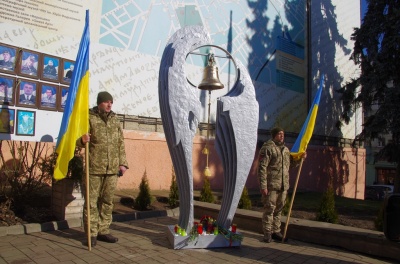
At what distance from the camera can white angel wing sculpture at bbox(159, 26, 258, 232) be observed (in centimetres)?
439

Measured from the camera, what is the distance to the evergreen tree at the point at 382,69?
11773mm

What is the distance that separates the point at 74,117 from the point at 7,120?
11.4ft

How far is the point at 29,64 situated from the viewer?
6973mm

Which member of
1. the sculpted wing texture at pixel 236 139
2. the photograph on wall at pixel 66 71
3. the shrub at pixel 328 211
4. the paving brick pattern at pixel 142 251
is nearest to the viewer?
the paving brick pattern at pixel 142 251

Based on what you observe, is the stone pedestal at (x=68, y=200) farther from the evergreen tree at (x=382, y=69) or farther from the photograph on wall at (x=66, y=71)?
the evergreen tree at (x=382, y=69)

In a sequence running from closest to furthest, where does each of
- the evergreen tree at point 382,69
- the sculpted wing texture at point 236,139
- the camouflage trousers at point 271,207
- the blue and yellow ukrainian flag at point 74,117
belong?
the blue and yellow ukrainian flag at point 74,117, the sculpted wing texture at point 236,139, the camouflage trousers at point 271,207, the evergreen tree at point 382,69

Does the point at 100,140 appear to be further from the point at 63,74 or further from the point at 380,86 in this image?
the point at 380,86

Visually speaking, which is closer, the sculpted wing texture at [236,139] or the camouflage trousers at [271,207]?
the sculpted wing texture at [236,139]

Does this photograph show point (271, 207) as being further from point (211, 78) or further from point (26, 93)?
point (26, 93)

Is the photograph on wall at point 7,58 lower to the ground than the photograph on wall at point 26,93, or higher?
higher

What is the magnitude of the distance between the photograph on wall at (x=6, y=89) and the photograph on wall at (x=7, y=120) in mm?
175

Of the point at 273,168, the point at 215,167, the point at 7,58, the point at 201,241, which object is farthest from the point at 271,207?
the point at 215,167

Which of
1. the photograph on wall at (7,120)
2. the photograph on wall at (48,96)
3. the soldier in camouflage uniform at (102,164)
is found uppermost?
the photograph on wall at (48,96)

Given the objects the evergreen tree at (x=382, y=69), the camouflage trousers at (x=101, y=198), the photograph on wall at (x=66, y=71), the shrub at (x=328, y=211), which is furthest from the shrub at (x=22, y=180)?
the evergreen tree at (x=382, y=69)
